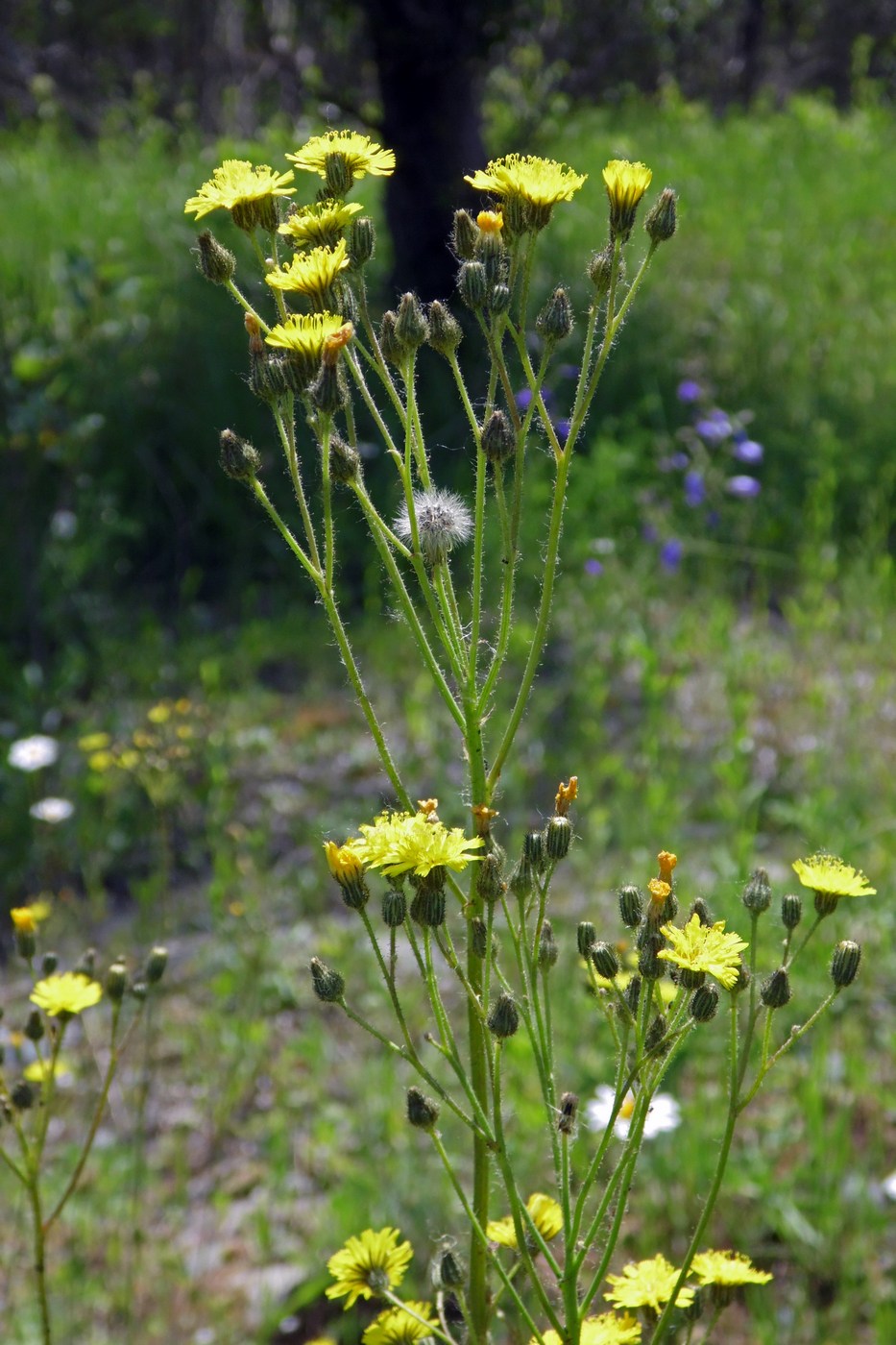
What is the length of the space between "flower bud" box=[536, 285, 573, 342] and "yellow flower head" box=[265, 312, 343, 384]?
0.64 ft

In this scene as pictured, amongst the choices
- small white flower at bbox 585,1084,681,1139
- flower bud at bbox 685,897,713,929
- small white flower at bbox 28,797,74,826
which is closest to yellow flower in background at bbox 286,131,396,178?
flower bud at bbox 685,897,713,929

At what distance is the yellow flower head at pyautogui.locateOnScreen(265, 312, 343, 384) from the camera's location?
41.1 inches

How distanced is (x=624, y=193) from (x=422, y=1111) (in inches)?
31.2

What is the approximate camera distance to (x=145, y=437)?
16.1ft

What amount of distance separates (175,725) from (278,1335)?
1.52 metres

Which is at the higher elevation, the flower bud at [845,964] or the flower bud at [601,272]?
the flower bud at [601,272]

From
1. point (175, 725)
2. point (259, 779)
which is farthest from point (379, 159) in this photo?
point (259, 779)

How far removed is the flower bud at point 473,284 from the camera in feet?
3.57

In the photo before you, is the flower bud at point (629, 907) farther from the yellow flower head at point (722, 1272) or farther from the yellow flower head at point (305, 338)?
the yellow flower head at point (305, 338)

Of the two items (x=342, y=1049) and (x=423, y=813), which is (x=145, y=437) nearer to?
(x=342, y=1049)

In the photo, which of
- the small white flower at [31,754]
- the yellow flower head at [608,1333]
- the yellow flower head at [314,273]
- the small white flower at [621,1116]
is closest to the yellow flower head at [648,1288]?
the yellow flower head at [608,1333]

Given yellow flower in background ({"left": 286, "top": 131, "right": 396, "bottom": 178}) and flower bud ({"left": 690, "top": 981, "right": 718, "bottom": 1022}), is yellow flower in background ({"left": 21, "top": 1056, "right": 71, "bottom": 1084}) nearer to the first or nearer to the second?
flower bud ({"left": 690, "top": 981, "right": 718, "bottom": 1022})

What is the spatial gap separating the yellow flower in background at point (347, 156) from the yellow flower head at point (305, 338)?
18cm

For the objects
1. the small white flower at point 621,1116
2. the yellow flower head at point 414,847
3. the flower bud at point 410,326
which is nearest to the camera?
the yellow flower head at point 414,847
